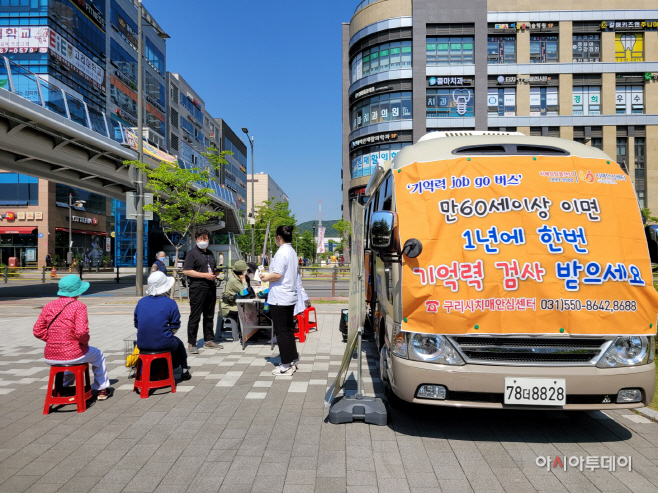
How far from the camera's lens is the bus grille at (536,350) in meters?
3.77

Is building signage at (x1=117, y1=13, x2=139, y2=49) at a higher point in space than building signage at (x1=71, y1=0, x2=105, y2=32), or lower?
higher

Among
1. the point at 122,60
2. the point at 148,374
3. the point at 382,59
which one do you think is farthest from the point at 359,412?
the point at 122,60

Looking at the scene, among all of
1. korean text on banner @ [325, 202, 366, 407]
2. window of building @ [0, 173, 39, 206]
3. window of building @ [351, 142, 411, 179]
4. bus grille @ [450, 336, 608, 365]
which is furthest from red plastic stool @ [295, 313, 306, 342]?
window of building @ [0, 173, 39, 206]

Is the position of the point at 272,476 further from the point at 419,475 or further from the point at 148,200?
the point at 148,200

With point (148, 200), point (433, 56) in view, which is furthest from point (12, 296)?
point (433, 56)

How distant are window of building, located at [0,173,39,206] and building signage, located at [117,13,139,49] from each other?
1851 centimetres

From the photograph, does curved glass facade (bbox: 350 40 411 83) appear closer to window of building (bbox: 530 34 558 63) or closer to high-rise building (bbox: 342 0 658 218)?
high-rise building (bbox: 342 0 658 218)

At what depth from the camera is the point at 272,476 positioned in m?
3.36

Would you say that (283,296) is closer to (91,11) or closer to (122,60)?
(91,11)

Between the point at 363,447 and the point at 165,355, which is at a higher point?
the point at 165,355

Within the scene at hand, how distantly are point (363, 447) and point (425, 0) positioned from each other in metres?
43.4

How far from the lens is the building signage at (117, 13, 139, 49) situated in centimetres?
4931

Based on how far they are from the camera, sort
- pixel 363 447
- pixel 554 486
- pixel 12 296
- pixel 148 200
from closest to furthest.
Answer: pixel 554 486, pixel 363 447, pixel 148 200, pixel 12 296

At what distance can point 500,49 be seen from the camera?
135 feet
